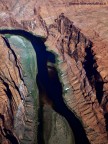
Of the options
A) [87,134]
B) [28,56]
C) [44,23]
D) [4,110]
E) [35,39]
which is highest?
[44,23]

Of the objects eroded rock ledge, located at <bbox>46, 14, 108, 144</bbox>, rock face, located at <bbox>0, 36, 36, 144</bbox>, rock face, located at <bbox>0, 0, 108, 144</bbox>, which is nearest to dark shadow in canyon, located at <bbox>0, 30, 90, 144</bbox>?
rock face, located at <bbox>0, 0, 108, 144</bbox>

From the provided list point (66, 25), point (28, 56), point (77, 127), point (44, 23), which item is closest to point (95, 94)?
point (77, 127)

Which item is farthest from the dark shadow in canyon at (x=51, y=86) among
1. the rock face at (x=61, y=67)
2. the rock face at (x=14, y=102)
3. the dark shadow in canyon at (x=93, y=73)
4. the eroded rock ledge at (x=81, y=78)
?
the dark shadow in canyon at (x=93, y=73)

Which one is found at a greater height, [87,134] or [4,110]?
[4,110]

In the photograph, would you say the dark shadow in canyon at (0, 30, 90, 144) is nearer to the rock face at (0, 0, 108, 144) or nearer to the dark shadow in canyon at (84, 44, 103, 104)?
the rock face at (0, 0, 108, 144)

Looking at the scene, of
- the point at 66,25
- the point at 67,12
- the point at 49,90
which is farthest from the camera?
the point at 67,12

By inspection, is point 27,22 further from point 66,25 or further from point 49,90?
point 49,90
